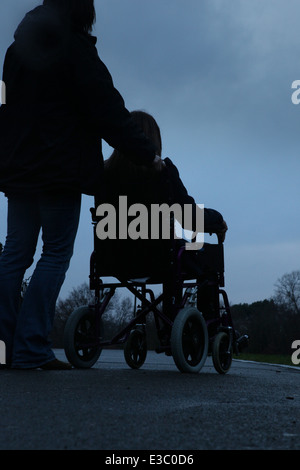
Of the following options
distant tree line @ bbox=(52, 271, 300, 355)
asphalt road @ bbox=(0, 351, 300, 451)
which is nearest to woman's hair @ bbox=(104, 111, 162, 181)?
asphalt road @ bbox=(0, 351, 300, 451)

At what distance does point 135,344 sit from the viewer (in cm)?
519

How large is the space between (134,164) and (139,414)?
9.21ft

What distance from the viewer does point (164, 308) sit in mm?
5090

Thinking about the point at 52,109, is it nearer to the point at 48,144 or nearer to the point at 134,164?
the point at 48,144

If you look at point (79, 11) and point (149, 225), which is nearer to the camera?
point (79, 11)

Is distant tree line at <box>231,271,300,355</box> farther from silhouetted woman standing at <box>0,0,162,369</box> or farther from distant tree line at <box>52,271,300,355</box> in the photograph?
silhouetted woman standing at <box>0,0,162,369</box>

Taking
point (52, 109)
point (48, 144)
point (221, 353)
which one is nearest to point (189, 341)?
point (221, 353)

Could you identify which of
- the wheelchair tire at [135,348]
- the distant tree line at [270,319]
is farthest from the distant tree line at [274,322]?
the wheelchair tire at [135,348]

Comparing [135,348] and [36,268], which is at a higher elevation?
[36,268]

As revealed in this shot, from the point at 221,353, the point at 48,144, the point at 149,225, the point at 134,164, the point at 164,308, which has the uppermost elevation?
the point at 134,164

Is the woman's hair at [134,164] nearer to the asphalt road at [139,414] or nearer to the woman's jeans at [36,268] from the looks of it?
the woman's jeans at [36,268]

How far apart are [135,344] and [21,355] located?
1607 millimetres

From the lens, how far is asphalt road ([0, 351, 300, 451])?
1.76 metres
